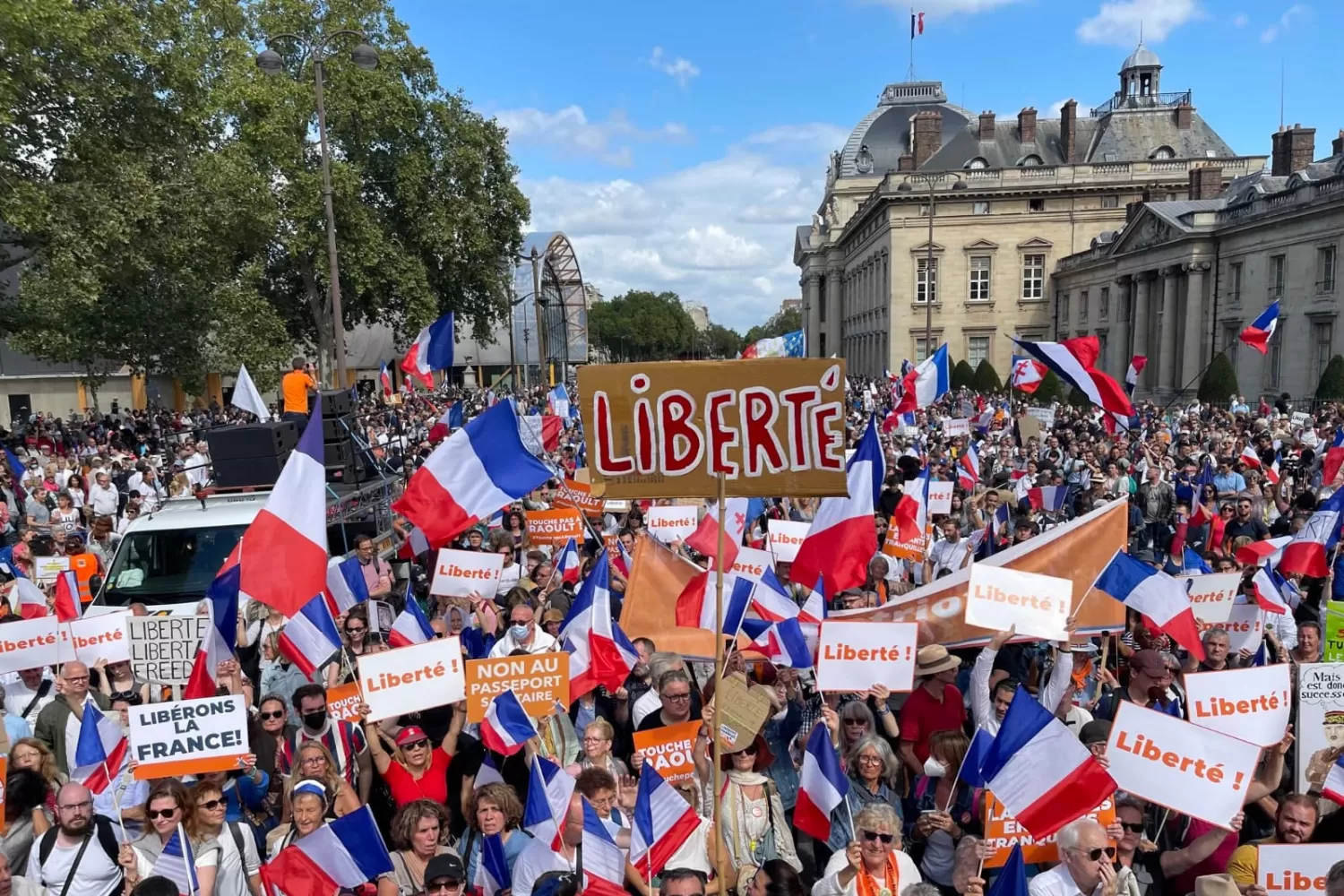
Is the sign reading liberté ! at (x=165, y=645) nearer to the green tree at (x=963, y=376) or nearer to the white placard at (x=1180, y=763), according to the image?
the white placard at (x=1180, y=763)

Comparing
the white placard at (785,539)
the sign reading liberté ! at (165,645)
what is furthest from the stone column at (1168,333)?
the sign reading liberté ! at (165,645)

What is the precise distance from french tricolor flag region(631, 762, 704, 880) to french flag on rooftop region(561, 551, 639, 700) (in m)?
1.88

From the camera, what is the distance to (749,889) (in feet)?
13.7

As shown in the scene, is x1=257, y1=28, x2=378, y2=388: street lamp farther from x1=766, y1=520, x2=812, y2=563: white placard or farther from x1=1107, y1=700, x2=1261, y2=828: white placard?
x1=1107, y1=700, x2=1261, y2=828: white placard

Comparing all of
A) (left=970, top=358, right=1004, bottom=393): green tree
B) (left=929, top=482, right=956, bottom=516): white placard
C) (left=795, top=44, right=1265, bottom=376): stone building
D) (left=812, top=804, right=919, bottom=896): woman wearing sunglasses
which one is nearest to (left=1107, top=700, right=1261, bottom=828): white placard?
(left=812, top=804, right=919, bottom=896): woman wearing sunglasses

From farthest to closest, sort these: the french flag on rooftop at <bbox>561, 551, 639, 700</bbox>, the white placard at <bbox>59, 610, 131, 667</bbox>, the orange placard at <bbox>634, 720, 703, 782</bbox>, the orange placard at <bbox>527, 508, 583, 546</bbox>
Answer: the orange placard at <bbox>527, 508, 583, 546</bbox>
the french flag on rooftop at <bbox>561, 551, 639, 700</bbox>
the white placard at <bbox>59, 610, 131, 667</bbox>
the orange placard at <bbox>634, 720, 703, 782</bbox>

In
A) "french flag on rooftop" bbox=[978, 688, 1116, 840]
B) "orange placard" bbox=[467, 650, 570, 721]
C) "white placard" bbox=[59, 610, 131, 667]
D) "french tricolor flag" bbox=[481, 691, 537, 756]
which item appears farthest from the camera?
"white placard" bbox=[59, 610, 131, 667]

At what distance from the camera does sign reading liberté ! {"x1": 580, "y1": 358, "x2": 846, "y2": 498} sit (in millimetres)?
4305

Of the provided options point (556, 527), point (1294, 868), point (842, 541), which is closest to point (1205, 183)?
point (556, 527)

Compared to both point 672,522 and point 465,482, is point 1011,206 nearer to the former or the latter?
point 672,522

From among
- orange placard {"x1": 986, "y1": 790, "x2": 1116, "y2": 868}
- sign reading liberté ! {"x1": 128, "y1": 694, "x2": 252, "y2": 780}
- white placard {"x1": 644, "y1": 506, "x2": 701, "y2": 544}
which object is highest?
white placard {"x1": 644, "y1": 506, "x2": 701, "y2": 544}

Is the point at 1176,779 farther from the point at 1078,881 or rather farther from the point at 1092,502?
the point at 1092,502

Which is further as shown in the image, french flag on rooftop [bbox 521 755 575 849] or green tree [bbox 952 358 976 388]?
green tree [bbox 952 358 976 388]

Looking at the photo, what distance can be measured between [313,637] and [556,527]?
3.80 metres
